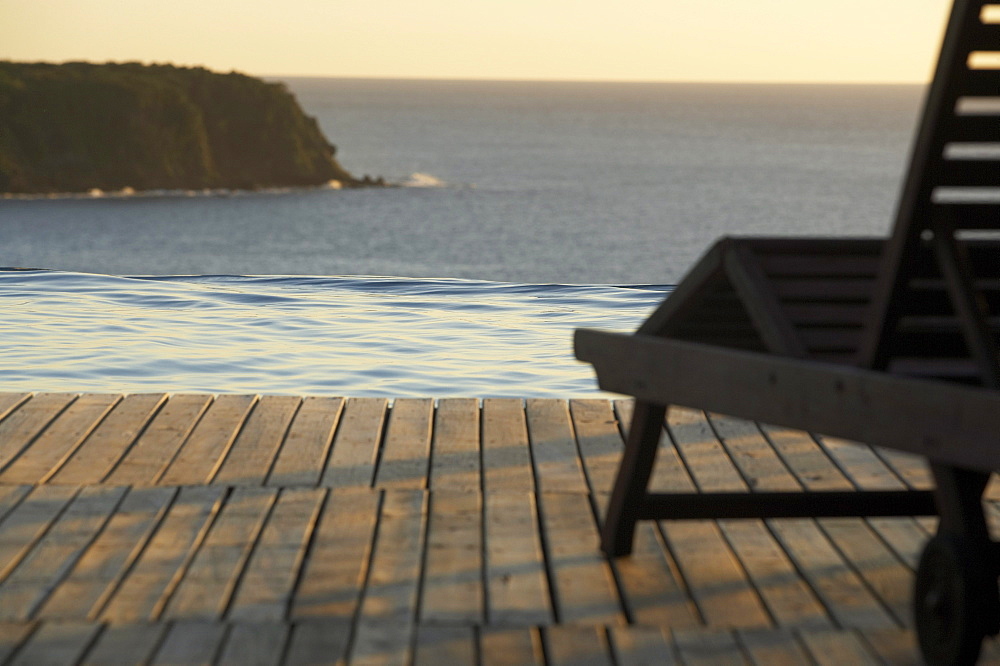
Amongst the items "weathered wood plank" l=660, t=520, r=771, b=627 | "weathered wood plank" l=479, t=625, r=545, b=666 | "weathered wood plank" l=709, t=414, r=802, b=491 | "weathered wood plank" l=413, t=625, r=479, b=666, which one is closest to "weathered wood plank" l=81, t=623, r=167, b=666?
"weathered wood plank" l=413, t=625, r=479, b=666

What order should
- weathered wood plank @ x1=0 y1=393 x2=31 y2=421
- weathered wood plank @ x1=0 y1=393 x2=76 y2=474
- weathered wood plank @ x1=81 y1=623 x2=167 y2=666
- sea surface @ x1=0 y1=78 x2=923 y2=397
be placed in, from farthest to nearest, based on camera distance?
sea surface @ x1=0 y1=78 x2=923 y2=397 → weathered wood plank @ x1=0 y1=393 x2=31 y2=421 → weathered wood plank @ x1=0 y1=393 x2=76 y2=474 → weathered wood plank @ x1=81 y1=623 x2=167 y2=666

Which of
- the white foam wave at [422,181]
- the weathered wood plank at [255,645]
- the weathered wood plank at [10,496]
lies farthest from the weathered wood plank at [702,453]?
the white foam wave at [422,181]

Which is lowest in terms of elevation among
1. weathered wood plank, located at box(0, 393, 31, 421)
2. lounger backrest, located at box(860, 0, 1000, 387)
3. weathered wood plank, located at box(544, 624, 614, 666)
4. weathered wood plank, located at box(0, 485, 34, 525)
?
weathered wood plank, located at box(0, 393, 31, 421)

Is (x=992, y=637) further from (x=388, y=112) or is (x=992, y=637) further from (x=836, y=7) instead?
(x=388, y=112)

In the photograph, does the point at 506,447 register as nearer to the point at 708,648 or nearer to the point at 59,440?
the point at 59,440

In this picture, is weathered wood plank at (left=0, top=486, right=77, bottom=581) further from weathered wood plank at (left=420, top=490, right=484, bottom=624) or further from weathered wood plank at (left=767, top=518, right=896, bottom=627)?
weathered wood plank at (left=767, top=518, right=896, bottom=627)

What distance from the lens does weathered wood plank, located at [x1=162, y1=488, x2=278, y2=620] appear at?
2.62 metres

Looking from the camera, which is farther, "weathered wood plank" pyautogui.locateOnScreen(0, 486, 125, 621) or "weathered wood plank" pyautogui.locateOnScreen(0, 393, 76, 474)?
"weathered wood plank" pyautogui.locateOnScreen(0, 393, 76, 474)

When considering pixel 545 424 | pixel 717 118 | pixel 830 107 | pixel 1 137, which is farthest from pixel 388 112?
pixel 545 424

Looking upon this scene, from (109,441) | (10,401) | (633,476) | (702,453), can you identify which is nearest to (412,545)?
(633,476)

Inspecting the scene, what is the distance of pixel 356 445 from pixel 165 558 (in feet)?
3.92

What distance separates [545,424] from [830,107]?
190516mm

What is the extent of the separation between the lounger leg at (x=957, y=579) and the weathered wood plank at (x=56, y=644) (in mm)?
1646

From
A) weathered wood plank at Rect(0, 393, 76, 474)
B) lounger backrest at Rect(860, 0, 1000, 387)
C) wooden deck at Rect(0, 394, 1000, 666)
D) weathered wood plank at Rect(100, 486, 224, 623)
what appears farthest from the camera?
weathered wood plank at Rect(0, 393, 76, 474)
